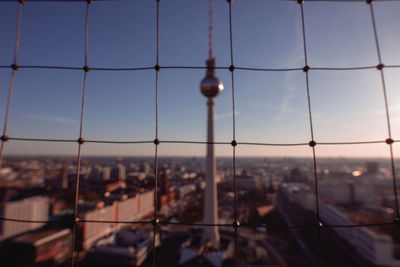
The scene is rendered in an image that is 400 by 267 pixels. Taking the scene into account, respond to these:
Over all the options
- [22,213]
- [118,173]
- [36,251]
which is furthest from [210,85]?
[22,213]

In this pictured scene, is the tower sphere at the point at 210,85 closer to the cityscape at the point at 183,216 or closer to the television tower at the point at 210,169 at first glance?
the television tower at the point at 210,169

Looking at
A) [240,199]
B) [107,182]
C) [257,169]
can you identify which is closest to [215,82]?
[257,169]

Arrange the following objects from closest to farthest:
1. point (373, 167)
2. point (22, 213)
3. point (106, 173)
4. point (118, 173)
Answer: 1. point (118, 173)
2. point (106, 173)
3. point (22, 213)
4. point (373, 167)

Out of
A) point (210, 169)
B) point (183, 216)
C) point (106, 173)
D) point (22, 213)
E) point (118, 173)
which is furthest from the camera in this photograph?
point (183, 216)

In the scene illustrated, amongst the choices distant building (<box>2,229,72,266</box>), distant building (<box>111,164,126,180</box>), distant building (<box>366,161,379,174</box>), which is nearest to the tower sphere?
distant building (<box>111,164,126,180</box>)

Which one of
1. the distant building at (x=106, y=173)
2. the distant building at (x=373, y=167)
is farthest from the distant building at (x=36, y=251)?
the distant building at (x=373, y=167)

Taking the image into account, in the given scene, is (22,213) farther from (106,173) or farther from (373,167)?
(373,167)

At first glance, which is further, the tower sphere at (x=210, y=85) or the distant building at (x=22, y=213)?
the distant building at (x=22, y=213)

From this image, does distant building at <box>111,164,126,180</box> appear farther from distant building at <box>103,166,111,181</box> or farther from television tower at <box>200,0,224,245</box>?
television tower at <box>200,0,224,245</box>
